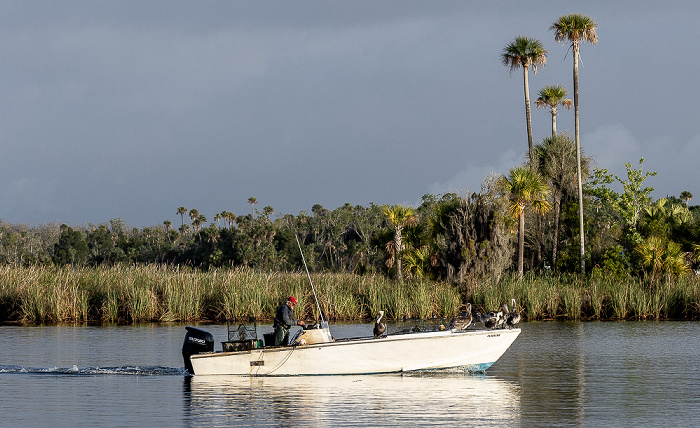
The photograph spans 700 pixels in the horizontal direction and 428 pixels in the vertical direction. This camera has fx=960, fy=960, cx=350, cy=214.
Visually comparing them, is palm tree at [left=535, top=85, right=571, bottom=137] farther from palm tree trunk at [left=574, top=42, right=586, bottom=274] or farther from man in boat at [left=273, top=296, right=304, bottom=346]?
man in boat at [left=273, top=296, right=304, bottom=346]

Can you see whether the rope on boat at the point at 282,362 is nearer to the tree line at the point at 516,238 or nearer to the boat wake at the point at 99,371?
the boat wake at the point at 99,371

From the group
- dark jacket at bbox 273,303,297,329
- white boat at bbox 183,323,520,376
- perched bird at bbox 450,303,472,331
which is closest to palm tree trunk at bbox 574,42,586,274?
perched bird at bbox 450,303,472,331

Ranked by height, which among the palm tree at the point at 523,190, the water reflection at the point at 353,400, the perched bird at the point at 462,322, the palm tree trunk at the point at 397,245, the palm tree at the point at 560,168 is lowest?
the water reflection at the point at 353,400

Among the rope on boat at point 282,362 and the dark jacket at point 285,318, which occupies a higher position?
the dark jacket at point 285,318

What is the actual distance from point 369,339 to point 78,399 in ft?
21.8

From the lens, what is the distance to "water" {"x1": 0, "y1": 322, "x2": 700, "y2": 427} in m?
17.4

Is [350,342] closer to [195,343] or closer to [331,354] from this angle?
[331,354]

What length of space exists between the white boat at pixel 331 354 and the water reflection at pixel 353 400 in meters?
0.27

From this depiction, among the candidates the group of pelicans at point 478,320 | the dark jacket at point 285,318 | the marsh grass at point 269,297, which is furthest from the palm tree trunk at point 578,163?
the dark jacket at point 285,318

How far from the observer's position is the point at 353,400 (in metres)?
19.5

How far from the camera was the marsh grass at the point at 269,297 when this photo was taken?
39281 millimetres

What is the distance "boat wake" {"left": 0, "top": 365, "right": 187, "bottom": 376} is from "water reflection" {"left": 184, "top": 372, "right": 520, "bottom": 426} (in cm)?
154

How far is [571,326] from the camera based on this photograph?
1521 inches

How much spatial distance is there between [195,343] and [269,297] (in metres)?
16.8
